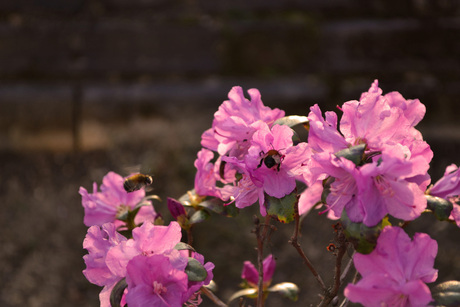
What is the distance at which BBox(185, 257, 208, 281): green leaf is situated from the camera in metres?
0.76

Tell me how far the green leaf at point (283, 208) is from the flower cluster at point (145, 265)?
0.44 ft

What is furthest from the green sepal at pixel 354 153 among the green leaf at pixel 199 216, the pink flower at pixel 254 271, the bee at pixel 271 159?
the pink flower at pixel 254 271

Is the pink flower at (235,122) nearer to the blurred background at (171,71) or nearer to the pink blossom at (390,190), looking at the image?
the pink blossom at (390,190)

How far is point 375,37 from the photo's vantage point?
3.15 meters

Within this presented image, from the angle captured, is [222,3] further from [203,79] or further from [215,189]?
[215,189]

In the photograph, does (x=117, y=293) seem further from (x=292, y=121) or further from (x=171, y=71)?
(x=171, y=71)

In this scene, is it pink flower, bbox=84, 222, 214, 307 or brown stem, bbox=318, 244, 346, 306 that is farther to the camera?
brown stem, bbox=318, 244, 346, 306

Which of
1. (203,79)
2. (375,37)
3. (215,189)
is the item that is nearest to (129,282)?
(215,189)

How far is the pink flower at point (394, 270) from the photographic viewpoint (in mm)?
688

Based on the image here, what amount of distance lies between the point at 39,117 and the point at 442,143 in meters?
2.55

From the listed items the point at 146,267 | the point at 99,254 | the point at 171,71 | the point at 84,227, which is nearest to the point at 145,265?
the point at 146,267

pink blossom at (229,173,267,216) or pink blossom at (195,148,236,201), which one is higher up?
pink blossom at (229,173,267,216)

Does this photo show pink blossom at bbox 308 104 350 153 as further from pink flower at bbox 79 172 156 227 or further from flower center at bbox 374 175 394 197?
pink flower at bbox 79 172 156 227

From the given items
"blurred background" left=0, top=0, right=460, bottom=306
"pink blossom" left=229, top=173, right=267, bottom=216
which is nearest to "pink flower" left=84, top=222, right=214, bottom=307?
"pink blossom" left=229, top=173, right=267, bottom=216
